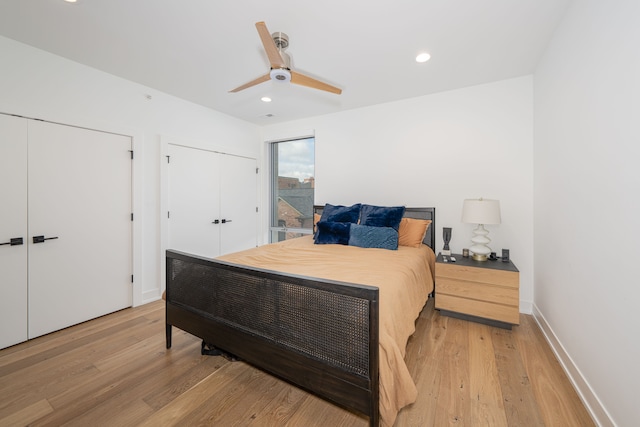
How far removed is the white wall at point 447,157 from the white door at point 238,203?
134cm

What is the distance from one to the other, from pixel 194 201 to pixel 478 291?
12.3 feet

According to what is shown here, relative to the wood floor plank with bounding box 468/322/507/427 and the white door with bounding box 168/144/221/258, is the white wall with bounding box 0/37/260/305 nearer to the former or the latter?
the white door with bounding box 168/144/221/258

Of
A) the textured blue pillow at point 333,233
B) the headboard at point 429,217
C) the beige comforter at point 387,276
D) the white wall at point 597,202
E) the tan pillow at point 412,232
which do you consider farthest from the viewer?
the headboard at point 429,217

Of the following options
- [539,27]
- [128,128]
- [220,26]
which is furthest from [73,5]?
[539,27]

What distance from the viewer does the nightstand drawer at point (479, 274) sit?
7.89 feet

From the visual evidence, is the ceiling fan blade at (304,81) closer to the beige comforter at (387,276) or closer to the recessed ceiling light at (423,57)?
the recessed ceiling light at (423,57)

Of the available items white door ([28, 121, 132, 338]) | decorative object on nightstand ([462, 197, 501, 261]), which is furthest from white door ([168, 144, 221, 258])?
decorative object on nightstand ([462, 197, 501, 261])

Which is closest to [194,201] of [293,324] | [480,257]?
[293,324]

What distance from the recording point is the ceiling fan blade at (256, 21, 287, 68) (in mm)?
1643

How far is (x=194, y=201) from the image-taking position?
12.2ft

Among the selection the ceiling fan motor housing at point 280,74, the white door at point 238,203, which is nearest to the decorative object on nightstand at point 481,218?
the ceiling fan motor housing at point 280,74

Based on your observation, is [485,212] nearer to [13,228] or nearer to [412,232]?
[412,232]

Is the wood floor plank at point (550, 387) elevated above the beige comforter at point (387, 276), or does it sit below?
below

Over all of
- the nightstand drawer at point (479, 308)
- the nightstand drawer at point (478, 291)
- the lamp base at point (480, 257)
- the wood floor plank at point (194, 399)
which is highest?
the lamp base at point (480, 257)
